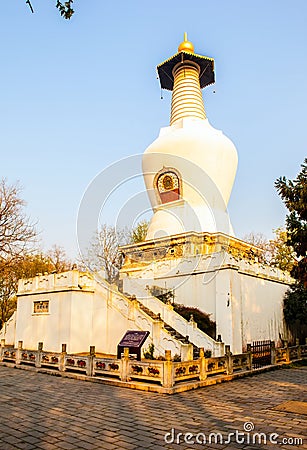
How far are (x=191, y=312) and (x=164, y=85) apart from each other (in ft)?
69.0

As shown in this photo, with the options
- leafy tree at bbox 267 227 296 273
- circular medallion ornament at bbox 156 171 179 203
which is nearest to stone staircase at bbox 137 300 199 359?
circular medallion ornament at bbox 156 171 179 203

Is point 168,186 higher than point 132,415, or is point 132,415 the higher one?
point 168,186

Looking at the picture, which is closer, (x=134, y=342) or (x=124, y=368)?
(x=124, y=368)

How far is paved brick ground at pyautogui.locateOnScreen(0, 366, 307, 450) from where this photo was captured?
6.00 metres

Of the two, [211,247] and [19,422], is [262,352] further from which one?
[19,422]

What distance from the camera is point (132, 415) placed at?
24.8ft

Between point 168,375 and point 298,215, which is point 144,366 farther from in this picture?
point 298,215

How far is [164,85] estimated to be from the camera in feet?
105

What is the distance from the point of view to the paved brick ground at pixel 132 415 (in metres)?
6.00

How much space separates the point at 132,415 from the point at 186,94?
80.2ft

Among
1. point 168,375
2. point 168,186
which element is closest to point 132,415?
point 168,375

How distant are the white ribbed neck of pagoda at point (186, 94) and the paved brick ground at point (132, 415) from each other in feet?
66.4

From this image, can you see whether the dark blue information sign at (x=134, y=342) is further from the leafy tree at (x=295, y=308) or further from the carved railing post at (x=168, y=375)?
the leafy tree at (x=295, y=308)

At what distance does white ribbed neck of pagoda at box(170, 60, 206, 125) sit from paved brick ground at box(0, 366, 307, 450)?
20.2 m
